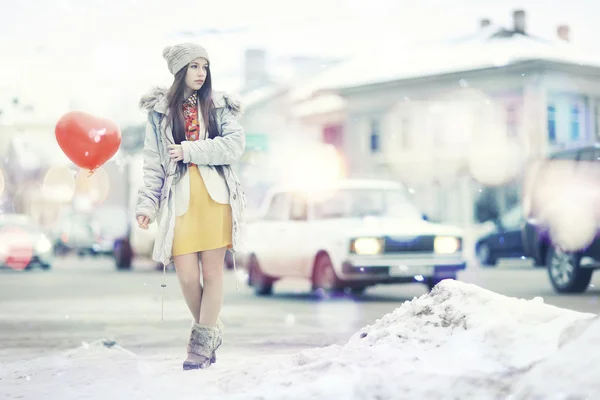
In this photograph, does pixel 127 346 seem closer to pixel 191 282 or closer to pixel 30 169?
pixel 191 282

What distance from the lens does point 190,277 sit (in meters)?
6.57

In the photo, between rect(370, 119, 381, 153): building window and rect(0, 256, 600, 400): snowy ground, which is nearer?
rect(0, 256, 600, 400): snowy ground

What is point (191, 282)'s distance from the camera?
6598 mm

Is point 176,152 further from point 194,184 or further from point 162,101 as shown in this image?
point 162,101

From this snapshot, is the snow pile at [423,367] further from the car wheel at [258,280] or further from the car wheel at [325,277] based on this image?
the car wheel at [258,280]

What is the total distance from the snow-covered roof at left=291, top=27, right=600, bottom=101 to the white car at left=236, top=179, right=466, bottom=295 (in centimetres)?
2786

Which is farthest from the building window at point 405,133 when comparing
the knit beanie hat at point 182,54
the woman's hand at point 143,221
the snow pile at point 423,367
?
the woman's hand at point 143,221

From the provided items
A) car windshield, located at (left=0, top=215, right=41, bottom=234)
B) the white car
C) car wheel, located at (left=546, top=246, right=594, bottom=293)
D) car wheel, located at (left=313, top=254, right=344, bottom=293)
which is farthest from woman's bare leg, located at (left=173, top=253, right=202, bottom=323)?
car windshield, located at (left=0, top=215, right=41, bottom=234)

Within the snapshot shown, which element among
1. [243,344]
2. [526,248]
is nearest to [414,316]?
[243,344]

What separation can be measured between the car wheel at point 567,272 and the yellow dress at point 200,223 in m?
8.56

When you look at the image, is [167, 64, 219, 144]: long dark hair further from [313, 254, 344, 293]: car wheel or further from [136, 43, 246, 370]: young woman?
[313, 254, 344, 293]: car wheel

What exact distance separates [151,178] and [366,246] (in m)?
7.75

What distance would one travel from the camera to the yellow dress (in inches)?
254

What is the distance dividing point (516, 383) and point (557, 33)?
4723 centimetres
